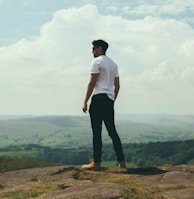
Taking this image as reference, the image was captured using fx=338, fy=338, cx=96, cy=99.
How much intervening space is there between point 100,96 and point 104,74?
75 cm

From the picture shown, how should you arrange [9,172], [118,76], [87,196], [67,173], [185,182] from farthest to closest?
[118,76] < [9,172] < [67,173] < [185,182] < [87,196]

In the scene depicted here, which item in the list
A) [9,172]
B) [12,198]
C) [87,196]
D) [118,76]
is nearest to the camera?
[87,196]

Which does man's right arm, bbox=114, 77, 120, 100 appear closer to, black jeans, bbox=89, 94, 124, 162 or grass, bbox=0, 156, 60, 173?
black jeans, bbox=89, 94, 124, 162

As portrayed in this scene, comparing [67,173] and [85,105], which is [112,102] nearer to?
[85,105]

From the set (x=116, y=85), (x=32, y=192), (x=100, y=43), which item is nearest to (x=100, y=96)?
(x=116, y=85)

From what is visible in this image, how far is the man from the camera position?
36.1 ft

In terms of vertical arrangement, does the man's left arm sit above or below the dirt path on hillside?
above

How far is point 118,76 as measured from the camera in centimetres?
1179

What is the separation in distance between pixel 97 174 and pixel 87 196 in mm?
3736

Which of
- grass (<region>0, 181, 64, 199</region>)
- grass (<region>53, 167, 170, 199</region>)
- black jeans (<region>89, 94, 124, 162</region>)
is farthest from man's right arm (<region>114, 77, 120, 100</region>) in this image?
grass (<region>0, 181, 64, 199</region>)

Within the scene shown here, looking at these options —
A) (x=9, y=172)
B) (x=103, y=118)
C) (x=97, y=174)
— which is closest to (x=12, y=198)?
(x=97, y=174)

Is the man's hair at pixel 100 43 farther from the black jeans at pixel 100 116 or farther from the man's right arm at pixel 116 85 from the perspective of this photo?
the black jeans at pixel 100 116

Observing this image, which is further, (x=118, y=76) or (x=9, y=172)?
(x=118, y=76)

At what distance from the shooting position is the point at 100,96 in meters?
11.1
